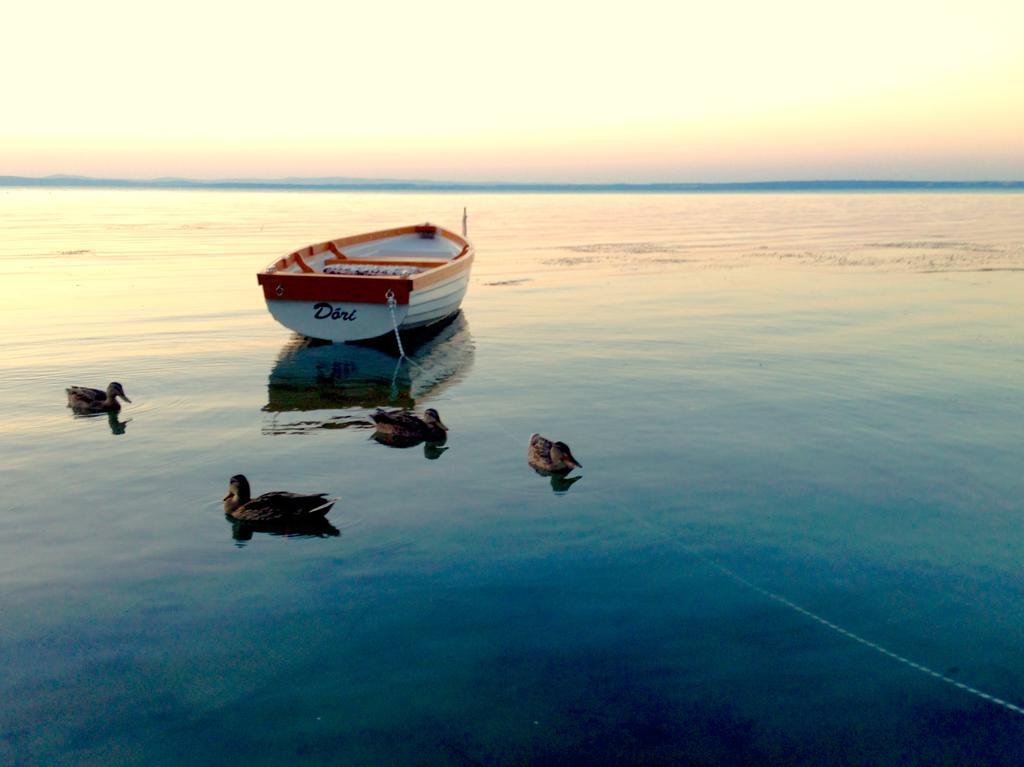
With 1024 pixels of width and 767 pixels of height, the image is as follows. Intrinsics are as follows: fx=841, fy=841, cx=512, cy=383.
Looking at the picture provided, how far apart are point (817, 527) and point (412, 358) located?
11678 mm

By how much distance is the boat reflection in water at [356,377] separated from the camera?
1432 cm

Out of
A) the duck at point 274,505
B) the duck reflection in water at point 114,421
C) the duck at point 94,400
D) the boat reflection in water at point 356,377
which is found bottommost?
the boat reflection in water at point 356,377

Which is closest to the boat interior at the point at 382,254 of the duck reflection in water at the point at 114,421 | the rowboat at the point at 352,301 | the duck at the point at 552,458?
the rowboat at the point at 352,301

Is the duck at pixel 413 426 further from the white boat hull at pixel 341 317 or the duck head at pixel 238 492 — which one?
the white boat hull at pixel 341 317

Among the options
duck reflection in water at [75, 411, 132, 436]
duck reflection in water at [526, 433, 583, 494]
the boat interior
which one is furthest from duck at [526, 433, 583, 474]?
the boat interior

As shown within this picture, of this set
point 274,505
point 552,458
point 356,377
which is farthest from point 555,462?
point 356,377

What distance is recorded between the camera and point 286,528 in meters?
9.52

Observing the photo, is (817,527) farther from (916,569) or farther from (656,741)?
(656,741)

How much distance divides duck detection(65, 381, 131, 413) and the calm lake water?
36 cm

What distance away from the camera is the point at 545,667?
6.68 meters

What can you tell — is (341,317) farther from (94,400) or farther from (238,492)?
(238,492)

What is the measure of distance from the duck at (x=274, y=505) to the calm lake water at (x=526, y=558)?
304 millimetres

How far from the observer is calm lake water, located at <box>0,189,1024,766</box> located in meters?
6.04

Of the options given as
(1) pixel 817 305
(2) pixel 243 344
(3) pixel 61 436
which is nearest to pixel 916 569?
(3) pixel 61 436
